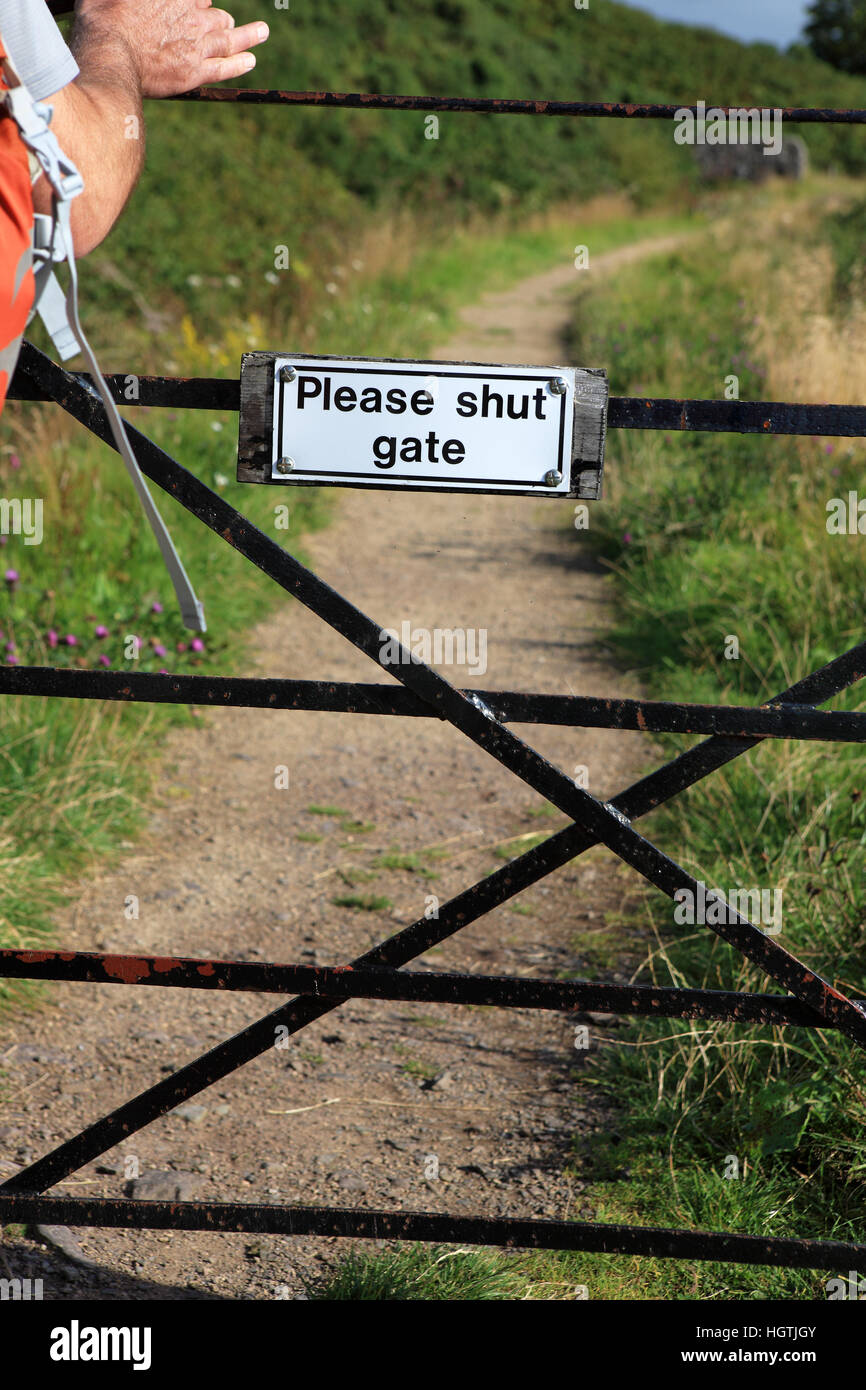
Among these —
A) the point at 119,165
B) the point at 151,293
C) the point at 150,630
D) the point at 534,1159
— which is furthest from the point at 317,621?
the point at 151,293

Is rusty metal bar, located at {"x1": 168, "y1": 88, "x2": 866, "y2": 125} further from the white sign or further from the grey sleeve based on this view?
the grey sleeve

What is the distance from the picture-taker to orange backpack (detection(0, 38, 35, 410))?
126 cm

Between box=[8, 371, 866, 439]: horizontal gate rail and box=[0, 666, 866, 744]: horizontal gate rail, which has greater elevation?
box=[8, 371, 866, 439]: horizontal gate rail

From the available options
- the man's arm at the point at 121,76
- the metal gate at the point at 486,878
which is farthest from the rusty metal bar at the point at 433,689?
the man's arm at the point at 121,76

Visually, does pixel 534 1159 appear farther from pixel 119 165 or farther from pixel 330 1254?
pixel 119 165

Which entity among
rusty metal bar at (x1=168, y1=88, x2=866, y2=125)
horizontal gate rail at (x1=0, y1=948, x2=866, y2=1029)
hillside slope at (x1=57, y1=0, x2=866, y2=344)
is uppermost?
hillside slope at (x1=57, y1=0, x2=866, y2=344)

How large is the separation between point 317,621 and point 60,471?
1461mm

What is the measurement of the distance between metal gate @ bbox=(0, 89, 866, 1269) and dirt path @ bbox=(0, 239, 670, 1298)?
561mm

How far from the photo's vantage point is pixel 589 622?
241 inches

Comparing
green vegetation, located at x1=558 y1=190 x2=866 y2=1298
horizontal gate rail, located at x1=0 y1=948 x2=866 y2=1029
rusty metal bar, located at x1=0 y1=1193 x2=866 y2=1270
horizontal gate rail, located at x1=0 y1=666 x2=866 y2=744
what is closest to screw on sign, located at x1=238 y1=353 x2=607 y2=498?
horizontal gate rail, located at x1=0 y1=666 x2=866 y2=744

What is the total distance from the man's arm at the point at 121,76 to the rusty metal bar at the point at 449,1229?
4.76 ft

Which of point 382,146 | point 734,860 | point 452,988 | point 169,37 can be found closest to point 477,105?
point 169,37

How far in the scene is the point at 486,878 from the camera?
1.88 meters

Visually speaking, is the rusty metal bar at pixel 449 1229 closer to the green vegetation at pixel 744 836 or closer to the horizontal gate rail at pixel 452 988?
the horizontal gate rail at pixel 452 988
